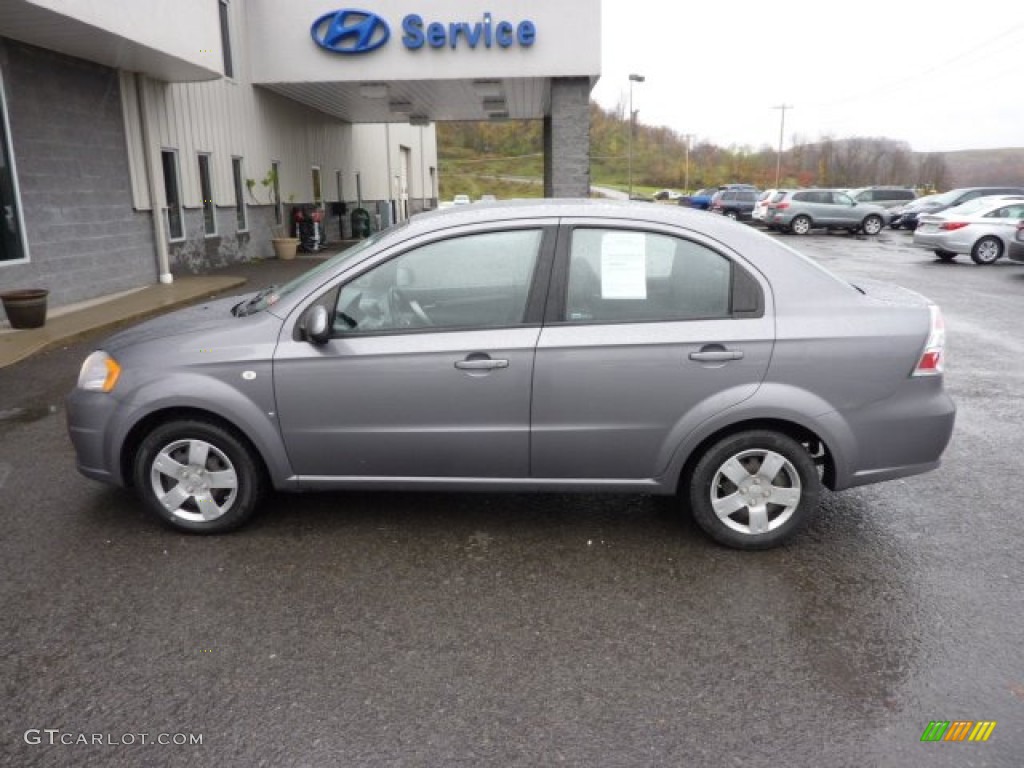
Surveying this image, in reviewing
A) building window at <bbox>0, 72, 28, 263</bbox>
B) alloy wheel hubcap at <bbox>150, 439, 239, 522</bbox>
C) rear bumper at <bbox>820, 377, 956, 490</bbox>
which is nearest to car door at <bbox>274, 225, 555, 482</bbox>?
alloy wheel hubcap at <bbox>150, 439, 239, 522</bbox>

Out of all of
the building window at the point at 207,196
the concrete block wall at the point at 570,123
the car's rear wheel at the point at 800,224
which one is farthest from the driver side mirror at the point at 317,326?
the car's rear wheel at the point at 800,224

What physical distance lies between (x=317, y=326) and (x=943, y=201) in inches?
1213

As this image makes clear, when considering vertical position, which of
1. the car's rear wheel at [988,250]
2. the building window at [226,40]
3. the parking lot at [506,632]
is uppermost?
the building window at [226,40]

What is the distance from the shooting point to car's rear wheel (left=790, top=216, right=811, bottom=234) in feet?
96.7

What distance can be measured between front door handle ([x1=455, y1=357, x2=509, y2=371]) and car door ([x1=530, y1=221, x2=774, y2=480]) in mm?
182

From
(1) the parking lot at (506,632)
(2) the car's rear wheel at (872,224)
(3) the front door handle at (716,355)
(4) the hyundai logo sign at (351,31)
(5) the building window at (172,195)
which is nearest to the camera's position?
(1) the parking lot at (506,632)

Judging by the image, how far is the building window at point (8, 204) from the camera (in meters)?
10.5

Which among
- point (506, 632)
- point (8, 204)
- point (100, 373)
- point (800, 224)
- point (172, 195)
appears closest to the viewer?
point (506, 632)

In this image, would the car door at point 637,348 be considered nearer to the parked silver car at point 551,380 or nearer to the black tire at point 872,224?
the parked silver car at point 551,380

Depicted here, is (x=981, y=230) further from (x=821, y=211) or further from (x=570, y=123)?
(x=821, y=211)

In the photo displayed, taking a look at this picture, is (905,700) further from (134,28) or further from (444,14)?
(444,14)

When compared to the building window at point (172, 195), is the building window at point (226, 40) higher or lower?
higher

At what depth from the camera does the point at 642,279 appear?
3994mm

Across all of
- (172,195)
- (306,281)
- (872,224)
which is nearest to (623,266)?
(306,281)
